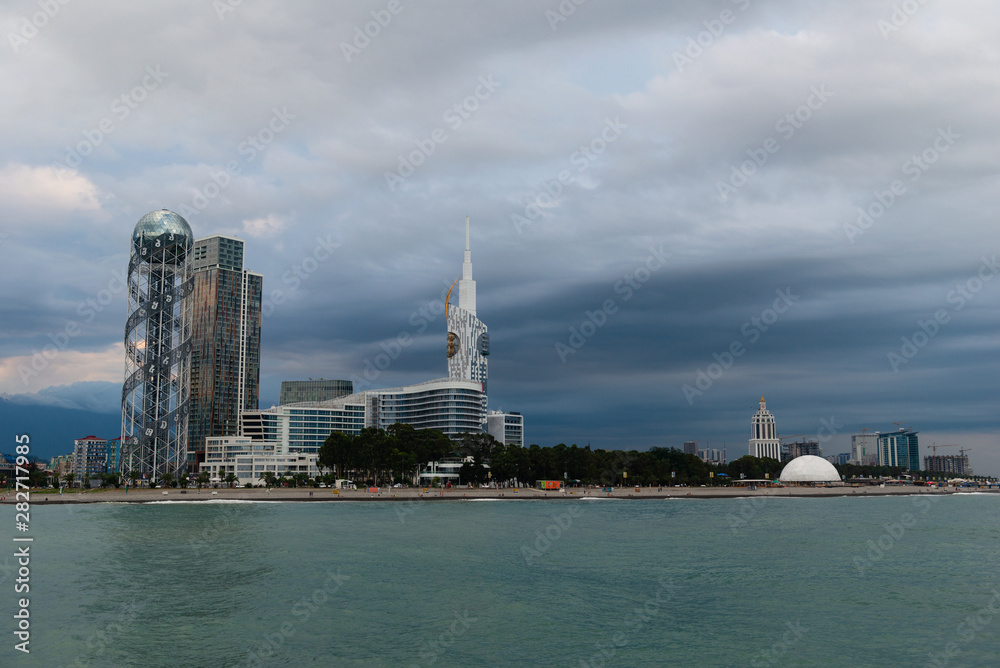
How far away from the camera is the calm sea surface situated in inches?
1271

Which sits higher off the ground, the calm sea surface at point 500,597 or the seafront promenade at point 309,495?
the calm sea surface at point 500,597

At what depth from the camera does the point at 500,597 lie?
43.3m

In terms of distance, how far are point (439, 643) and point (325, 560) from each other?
25.0 m

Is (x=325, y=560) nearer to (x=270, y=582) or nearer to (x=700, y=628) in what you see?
(x=270, y=582)

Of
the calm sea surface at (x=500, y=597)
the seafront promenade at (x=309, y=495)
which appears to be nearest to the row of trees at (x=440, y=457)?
the seafront promenade at (x=309, y=495)

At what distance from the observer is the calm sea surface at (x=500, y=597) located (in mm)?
32281

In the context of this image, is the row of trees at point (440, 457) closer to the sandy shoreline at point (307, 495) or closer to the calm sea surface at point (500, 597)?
the sandy shoreline at point (307, 495)

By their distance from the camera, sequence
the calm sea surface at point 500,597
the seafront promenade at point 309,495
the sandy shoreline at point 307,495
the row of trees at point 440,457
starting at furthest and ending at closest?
1. the row of trees at point 440,457
2. the seafront promenade at point 309,495
3. the sandy shoreline at point 307,495
4. the calm sea surface at point 500,597

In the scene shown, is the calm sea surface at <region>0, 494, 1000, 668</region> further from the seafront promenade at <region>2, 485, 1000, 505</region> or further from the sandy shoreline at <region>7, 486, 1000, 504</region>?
the seafront promenade at <region>2, 485, 1000, 505</region>

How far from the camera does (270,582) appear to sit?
4684 centimetres

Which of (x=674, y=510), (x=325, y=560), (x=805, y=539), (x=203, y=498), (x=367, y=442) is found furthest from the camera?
(x=367, y=442)

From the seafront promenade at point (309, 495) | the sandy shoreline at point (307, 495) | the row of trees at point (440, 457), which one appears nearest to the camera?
the sandy shoreline at point (307, 495)

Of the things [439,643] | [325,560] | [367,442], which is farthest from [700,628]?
[367,442]

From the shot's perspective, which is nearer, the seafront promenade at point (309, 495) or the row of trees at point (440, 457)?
the seafront promenade at point (309, 495)
